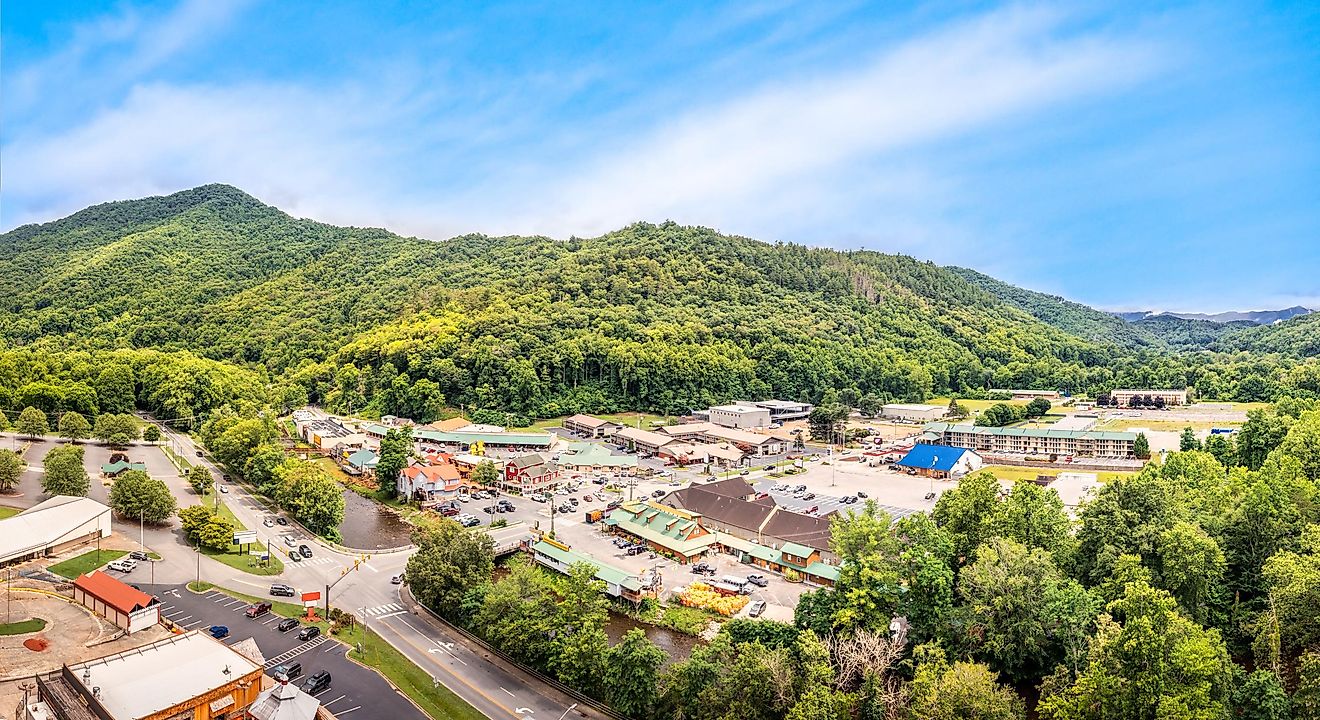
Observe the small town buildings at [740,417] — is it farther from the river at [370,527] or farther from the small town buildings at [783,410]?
the river at [370,527]

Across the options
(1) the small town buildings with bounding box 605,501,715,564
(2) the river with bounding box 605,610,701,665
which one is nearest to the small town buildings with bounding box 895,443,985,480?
(1) the small town buildings with bounding box 605,501,715,564

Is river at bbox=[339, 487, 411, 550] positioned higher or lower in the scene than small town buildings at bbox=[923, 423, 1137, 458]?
lower

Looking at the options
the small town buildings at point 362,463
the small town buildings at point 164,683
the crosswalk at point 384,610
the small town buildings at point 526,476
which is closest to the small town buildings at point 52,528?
the crosswalk at point 384,610

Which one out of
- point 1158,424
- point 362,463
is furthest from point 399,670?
A: point 1158,424

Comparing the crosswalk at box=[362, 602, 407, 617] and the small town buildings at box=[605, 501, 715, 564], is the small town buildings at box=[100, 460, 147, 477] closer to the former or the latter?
the crosswalk at box=[362, 602, 407, 617]

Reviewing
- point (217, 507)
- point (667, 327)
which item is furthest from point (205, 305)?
point (217, 507)

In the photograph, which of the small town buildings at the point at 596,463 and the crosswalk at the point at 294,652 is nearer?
the crosswalk at the point at 294,652
